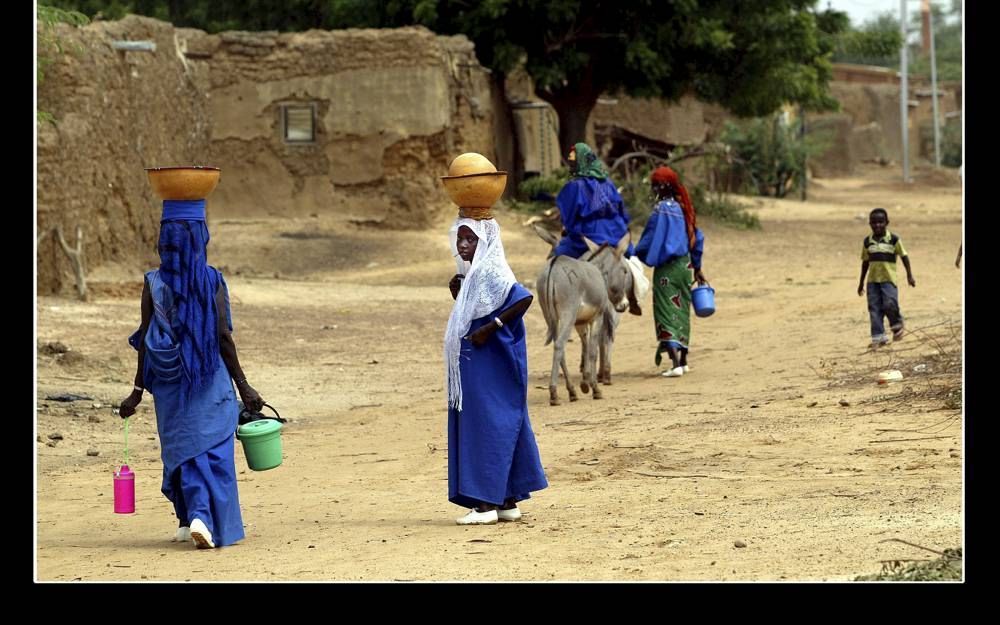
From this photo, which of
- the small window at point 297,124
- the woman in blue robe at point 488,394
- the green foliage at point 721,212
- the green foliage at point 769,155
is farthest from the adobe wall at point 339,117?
the woman in blue robe at point 488,394

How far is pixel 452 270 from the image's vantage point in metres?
19.9

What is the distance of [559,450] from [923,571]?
4.00m

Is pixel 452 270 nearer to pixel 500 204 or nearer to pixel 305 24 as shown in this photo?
pixel 500 204

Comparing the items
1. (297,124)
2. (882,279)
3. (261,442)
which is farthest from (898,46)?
(261,442)

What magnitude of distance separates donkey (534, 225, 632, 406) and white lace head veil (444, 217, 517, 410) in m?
3.49

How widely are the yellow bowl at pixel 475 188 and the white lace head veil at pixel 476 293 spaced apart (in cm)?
9

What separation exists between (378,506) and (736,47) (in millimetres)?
20355

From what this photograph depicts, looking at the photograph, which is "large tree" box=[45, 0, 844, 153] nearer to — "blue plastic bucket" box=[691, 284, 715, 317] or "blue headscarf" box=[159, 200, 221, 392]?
"blue plastic bucket" box=[691, 284, 715, 317]

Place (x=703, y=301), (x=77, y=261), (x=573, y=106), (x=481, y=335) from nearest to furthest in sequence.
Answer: (x=481, y=335) → (x=703, y=301) → (x=77, y=261) → (x=573, y=106)

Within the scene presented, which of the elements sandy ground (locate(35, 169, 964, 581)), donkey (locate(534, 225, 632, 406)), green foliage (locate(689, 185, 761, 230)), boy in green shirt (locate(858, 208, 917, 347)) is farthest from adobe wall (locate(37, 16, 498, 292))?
boy in green shirt (locate(858, 208, 917, 347))

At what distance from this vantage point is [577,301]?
10.8 meters

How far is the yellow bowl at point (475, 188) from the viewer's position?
694 cm

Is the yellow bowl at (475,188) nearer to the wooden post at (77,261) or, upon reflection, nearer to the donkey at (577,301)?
the donkey at (577,301)

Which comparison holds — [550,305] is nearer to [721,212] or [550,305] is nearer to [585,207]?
[585,207]
